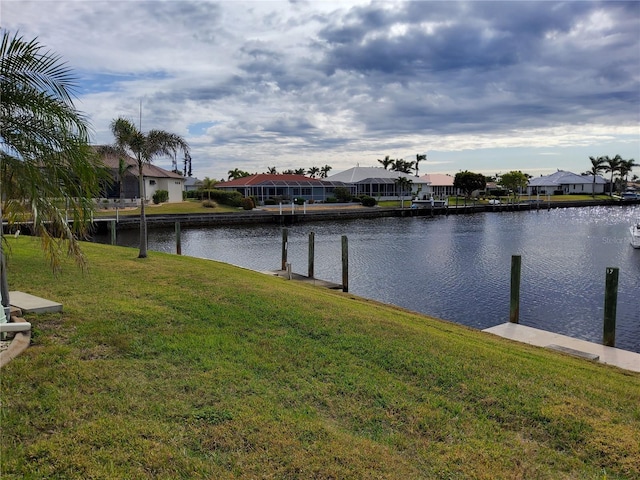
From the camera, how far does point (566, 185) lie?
133625 millimetres

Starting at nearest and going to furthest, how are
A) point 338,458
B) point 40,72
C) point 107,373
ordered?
1. point 338,458
2. point 107,373
3. point 40,72

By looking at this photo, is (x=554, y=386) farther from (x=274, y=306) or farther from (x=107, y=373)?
(x=107, y=373)

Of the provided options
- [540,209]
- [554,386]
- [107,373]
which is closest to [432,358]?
[554,386]

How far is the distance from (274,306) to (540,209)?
97713mm

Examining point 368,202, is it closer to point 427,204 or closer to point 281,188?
point 427,204

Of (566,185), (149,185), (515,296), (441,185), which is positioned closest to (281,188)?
(149,185)

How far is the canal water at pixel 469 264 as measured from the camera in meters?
18.7

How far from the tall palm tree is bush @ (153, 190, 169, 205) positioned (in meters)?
58.5

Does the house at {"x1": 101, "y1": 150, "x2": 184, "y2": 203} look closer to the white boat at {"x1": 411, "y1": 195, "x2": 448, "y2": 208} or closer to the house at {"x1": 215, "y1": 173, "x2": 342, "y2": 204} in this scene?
the house at {"x1": 215, "y1": 173, "x2": 342, "y2": 204}

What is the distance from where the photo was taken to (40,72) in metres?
7.91

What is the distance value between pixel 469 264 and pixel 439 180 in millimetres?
92693

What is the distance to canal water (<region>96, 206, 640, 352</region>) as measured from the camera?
1870 cm

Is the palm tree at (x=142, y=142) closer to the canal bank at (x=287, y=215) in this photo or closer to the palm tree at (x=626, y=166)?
the canal bank at (x=287, y=215)

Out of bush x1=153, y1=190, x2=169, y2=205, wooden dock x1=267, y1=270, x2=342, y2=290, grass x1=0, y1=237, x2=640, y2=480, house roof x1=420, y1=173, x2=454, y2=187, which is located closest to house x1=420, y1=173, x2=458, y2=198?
house roof x1=420, y1=173, x2=454, y2=187
